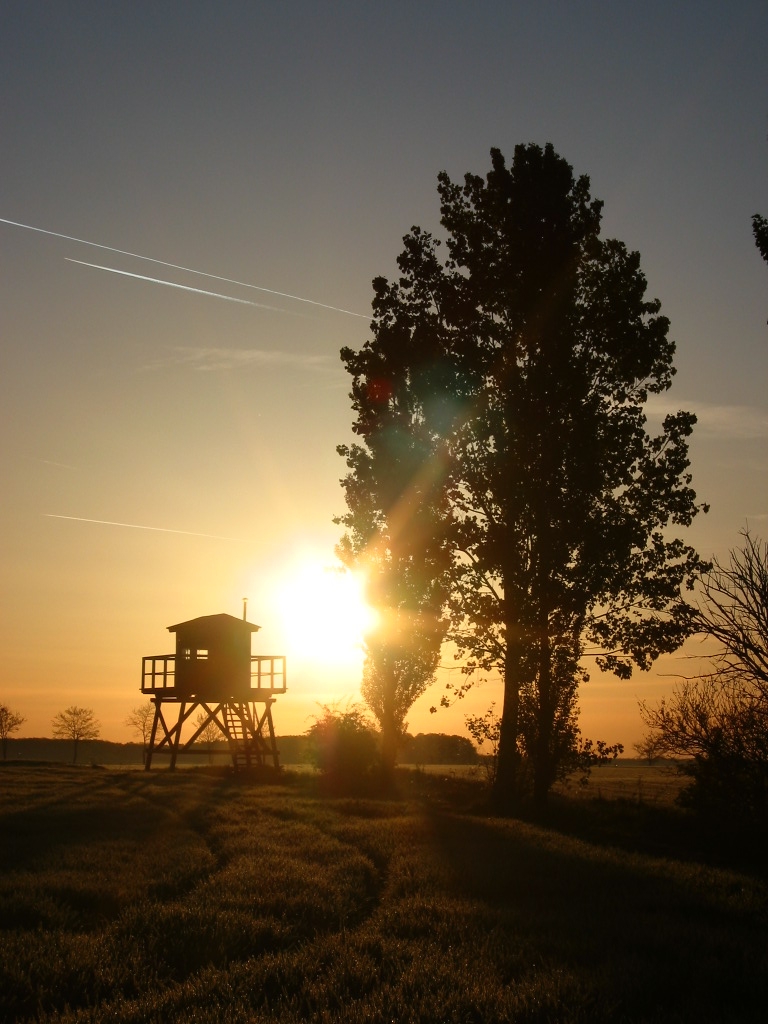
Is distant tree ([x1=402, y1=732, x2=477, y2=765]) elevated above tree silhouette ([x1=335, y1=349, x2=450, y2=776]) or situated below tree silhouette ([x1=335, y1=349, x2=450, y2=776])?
below

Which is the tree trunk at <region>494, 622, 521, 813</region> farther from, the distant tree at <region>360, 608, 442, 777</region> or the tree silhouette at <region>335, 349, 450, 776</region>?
the distant tree at <region>360, 608, 442, 777</region>

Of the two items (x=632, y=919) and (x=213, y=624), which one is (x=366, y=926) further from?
(x=213, y=624)

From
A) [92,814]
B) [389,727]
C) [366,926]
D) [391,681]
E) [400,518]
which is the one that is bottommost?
[366,926]

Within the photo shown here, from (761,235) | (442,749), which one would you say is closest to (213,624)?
(761,235)

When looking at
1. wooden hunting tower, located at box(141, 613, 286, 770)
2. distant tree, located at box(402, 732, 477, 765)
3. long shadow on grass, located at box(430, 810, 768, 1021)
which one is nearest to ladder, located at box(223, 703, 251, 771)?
wooden hunting tower, located at box(141, 613, 286, 770)

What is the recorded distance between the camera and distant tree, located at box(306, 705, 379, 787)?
44.3 meters

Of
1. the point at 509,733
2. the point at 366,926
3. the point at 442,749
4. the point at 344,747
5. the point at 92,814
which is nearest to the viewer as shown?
the point at 366,926

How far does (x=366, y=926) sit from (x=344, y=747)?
108 feet

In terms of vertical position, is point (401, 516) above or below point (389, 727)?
above

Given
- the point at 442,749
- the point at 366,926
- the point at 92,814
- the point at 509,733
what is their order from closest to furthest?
the point at 366,926, the point at 92,814, the point at 509,733, the point at 442,749

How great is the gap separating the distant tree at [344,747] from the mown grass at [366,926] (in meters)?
21.0

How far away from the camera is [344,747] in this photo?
44969 millimetres

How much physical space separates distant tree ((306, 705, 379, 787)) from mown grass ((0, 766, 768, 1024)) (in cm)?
2098

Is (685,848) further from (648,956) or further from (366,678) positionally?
(366,678)
